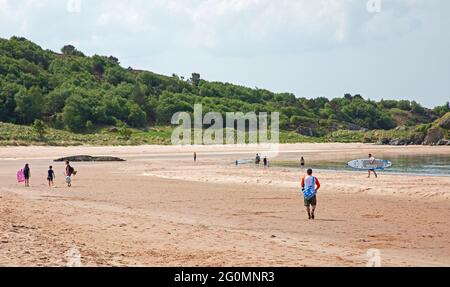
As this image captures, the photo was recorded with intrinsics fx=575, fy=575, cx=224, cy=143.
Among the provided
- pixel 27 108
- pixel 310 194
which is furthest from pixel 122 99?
pixel 310 194

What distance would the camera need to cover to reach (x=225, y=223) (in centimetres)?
1454

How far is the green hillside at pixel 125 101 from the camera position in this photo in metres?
82.3

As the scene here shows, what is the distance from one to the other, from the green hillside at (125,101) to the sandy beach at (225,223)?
53.0 m

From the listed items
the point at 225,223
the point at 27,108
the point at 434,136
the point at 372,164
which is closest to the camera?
the point at 225,223

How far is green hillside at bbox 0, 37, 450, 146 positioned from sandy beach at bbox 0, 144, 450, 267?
5298 cm

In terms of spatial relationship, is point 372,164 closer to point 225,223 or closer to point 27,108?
point 225,223

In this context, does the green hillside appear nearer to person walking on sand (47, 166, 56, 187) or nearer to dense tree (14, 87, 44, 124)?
dense tree (14, 87, 44, 124)

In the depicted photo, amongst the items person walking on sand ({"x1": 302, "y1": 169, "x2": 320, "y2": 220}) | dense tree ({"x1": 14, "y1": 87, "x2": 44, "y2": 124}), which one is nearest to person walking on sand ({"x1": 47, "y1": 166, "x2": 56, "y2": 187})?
person walking on sand ({"x1": 302, "y1": 169, "x2": 320, "y2": 220})

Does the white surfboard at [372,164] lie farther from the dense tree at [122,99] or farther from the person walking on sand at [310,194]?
the dense tree at [122,99]

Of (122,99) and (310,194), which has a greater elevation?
(122,99)

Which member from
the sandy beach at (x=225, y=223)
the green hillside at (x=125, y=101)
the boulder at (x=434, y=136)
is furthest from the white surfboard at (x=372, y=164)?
the green hillside at (x=125, y=101)

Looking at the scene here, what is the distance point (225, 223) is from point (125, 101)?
84.0 meters

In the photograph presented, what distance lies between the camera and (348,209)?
56.5 feet

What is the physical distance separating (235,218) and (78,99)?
73.5m
